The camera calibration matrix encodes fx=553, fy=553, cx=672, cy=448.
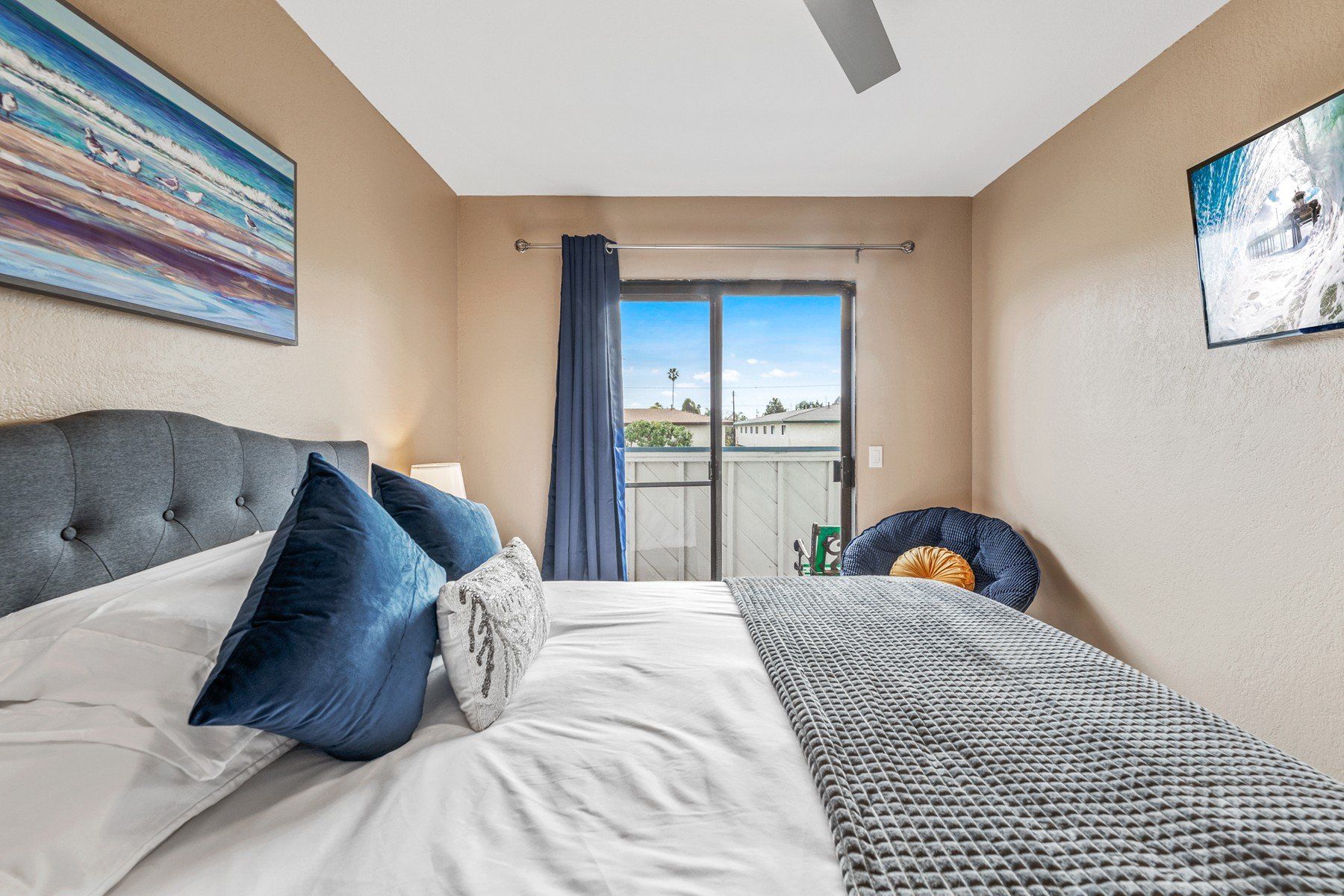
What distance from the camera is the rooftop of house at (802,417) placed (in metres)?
3.20

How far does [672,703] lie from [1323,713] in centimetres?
180

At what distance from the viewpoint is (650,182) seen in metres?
2.85

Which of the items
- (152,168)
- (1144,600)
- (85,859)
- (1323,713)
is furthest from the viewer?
(1144,600)

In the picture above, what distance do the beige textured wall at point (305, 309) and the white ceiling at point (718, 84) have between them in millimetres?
196

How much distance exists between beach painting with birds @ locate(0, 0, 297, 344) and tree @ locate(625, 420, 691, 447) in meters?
1.91

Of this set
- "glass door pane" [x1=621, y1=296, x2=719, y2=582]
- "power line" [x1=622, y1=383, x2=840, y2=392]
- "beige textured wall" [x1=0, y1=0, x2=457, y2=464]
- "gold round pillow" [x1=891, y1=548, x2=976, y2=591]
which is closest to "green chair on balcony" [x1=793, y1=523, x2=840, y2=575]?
"gold round pillow" [x1=891, y1=548, x2=976, y2=591]

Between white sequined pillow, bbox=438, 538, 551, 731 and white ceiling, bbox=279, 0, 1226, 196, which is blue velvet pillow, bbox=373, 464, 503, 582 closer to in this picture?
white sequined pillow, bbox=438, 538, 551, 731

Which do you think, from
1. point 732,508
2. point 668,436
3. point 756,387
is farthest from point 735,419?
point 732,508

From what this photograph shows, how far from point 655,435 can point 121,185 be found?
7.75ft

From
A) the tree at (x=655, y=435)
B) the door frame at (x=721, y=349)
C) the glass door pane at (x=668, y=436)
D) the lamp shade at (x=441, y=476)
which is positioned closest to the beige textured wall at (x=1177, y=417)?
the door frame at (x=721, y=349)

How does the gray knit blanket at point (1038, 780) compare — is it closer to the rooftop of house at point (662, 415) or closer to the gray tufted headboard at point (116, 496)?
the gray tufted headboard at point (116, 496)

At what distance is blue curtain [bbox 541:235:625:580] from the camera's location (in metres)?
2.90

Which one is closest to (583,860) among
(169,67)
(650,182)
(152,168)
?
(152,168)

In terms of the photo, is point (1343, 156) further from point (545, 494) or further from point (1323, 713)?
point (545, 494)
